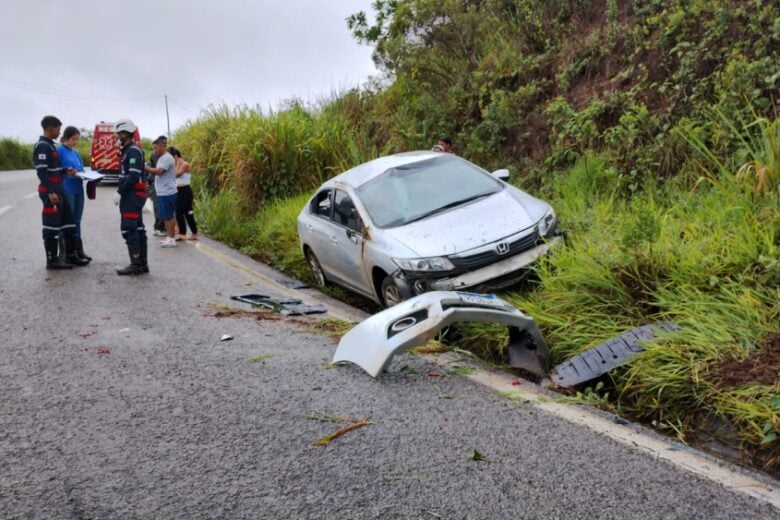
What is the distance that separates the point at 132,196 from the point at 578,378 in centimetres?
689

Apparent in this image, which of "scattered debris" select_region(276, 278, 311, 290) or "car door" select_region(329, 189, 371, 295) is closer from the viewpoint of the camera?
"car door" select_region(329, 189, 371, 295)

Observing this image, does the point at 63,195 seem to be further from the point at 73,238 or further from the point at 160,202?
the point at 160,202

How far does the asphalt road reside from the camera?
324cm

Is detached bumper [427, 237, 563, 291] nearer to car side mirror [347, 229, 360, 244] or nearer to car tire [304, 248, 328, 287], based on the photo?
car side mirror [347, 229, 360, 244]

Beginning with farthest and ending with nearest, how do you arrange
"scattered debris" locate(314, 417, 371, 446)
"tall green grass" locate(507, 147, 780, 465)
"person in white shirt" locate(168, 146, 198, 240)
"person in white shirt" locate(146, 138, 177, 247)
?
"person in white shirt" locate(168, 146, 198, 240) < "person in white shirt" locate(146, 138, 177, 247) < "tall green grass" locate(507, 147, 780, 465) < "scattered debris" locate(314, 417, 371, 446)

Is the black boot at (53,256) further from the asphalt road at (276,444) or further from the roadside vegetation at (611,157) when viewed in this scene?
the asphalt road at (276,444)

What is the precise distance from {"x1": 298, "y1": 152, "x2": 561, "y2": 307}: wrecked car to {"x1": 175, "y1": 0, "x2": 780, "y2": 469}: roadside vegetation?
39cm

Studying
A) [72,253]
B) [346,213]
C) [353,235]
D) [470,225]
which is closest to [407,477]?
[470,225]

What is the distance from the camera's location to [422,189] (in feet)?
25.7

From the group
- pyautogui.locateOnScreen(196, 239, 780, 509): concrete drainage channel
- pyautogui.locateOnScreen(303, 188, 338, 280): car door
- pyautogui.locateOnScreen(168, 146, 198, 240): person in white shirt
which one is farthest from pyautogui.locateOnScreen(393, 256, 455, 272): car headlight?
pyautogui.locateOnScreen(168, 146, 198, 240): person in white shirt

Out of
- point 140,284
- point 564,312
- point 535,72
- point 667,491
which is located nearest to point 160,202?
point 140,284

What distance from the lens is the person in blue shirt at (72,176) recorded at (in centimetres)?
1023

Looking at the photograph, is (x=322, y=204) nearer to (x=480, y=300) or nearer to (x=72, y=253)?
(x=72, y=253)

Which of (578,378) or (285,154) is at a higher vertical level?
(285,154)
